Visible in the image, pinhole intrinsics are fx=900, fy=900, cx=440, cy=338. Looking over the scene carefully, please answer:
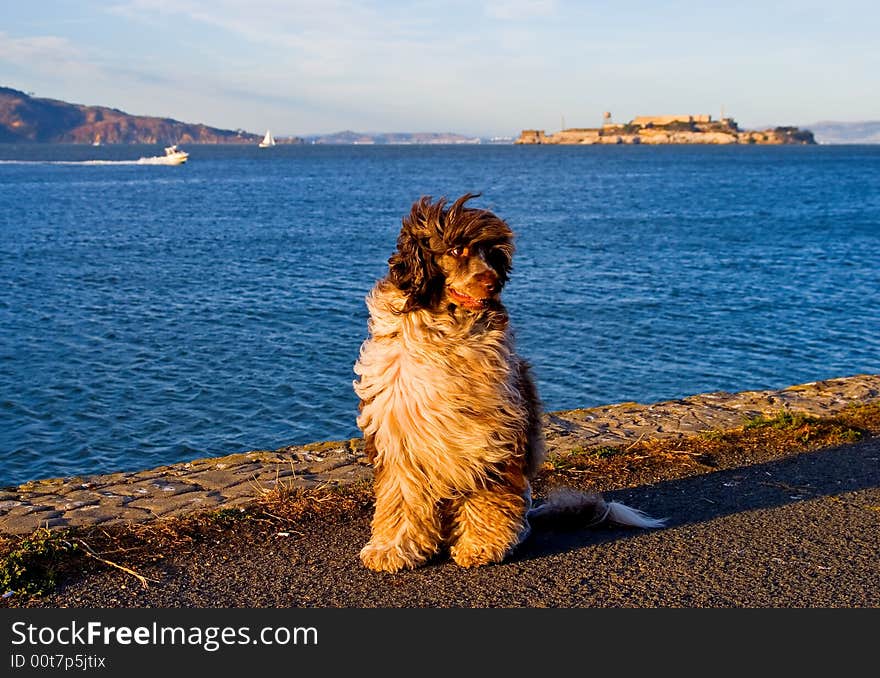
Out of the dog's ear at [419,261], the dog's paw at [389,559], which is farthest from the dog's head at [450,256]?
the dog's paw at [389,559]

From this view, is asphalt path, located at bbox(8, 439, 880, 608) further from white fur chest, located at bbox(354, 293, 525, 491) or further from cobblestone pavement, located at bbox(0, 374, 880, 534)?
cobblestone pavement, located at bbox(0, 374, 880, 534)

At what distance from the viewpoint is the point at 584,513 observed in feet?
18.7

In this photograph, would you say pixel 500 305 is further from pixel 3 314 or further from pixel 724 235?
pixel 724 235

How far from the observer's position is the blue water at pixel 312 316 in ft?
49.0

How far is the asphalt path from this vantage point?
4.68 m

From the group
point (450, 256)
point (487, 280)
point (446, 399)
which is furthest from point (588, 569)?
point (450, 256)

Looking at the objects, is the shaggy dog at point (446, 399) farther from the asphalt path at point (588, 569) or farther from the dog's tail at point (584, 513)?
the dog's tail at point (584, 513)

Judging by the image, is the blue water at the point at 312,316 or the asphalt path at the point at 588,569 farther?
the blue water at the point at 312,316

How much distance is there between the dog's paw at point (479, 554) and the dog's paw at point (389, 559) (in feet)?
0.80

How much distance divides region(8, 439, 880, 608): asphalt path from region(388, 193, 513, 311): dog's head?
1522 millimetres

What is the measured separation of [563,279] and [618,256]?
251 inches

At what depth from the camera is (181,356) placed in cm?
1858

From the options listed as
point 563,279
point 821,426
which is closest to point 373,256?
point 563,279

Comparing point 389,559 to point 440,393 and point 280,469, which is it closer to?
point 440,393
